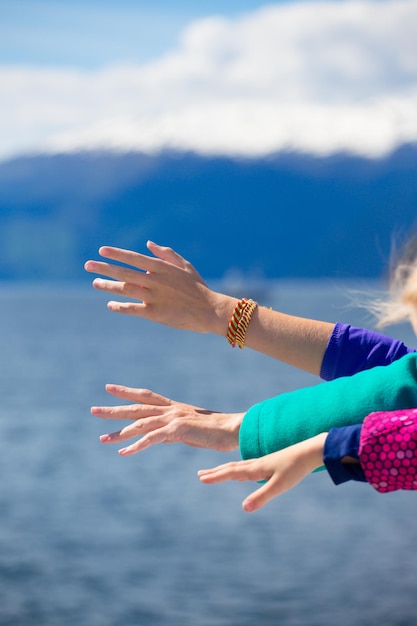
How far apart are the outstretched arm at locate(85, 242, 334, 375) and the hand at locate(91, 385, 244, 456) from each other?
0.69 feet

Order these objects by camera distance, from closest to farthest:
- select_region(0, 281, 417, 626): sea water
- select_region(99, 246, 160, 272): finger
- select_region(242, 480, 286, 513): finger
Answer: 1. select_region(242, 480, 286, 513): finger
2. select_region(99, 246, 160, 272): finger
3. select_region(0, 281, 417, 626): sea water

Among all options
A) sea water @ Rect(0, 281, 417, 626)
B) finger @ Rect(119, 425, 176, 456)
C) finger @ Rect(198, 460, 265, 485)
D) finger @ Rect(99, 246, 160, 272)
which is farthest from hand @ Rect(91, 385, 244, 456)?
sea water @ Rect(0, 281, 417, 626)

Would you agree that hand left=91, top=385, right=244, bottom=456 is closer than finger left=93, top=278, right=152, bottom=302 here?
Yes

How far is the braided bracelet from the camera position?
223 centimetres

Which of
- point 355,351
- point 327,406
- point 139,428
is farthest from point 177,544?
point 327,406

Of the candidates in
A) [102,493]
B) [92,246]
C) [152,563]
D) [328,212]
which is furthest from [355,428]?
[92,246]

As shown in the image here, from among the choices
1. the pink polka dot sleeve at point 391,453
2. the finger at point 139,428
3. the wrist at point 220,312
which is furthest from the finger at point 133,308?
the pink polka dot sleeve at point 391,453

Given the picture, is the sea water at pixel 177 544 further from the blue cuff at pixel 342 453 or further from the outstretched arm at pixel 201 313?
the blue cuff at pixel 342 453

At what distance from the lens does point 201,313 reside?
2.26m

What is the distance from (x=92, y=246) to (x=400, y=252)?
10126 cm

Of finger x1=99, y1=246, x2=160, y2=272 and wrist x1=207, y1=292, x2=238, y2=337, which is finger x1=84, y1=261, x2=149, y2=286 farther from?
wrist x1=207, y1=292, x2=238, y2=337

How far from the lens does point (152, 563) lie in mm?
17062

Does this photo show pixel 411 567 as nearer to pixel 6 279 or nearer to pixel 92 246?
pixel 92 246

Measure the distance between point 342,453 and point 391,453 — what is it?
9 centimetres
